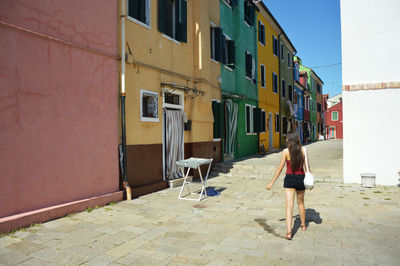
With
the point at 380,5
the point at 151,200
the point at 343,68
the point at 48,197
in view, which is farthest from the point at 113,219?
the point at 380,5

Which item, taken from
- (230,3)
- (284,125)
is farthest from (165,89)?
(284,125)

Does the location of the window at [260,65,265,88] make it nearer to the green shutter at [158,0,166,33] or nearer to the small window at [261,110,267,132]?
the small window at [261,110,267,132]

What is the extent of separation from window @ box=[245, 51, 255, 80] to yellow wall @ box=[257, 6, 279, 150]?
136cm

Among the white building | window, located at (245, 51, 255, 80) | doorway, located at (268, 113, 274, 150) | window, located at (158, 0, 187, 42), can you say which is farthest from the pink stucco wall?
doorway, located at (268, 113, 274, 150)

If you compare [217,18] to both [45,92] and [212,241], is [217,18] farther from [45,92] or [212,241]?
[212,241]

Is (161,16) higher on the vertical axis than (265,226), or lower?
higher

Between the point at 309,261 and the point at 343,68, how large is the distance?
697 centimetres

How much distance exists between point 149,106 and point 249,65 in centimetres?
876

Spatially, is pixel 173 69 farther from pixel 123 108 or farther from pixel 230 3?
pixel 230 3

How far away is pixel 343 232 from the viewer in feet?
15.3

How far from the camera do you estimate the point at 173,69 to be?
8859 millimetres

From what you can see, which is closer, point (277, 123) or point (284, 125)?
point (277, 123)

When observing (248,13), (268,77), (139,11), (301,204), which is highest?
(248,13)

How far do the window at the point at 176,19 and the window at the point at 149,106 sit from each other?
1951 mm
